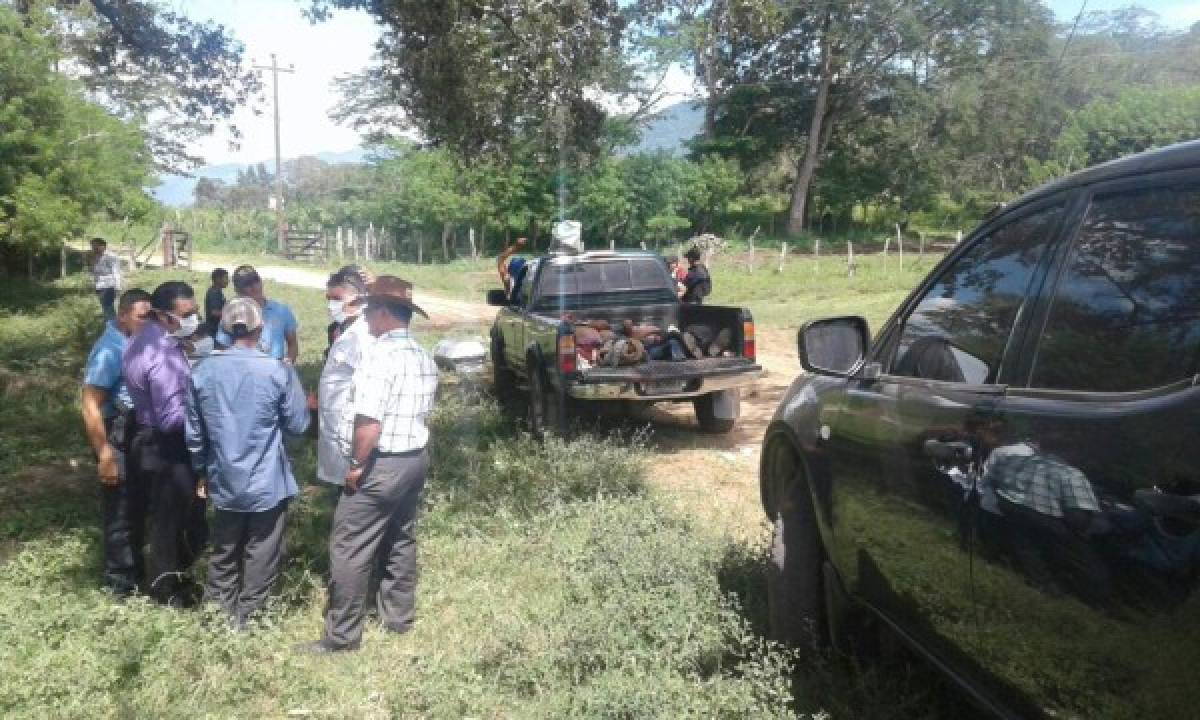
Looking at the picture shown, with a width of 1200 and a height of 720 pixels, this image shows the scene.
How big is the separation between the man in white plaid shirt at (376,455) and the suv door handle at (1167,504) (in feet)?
10.7

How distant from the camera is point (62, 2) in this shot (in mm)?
12664

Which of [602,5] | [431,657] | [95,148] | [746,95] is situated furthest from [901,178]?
[431,657]

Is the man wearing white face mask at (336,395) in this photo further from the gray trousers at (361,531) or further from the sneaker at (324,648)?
the sneaker at (324,648)

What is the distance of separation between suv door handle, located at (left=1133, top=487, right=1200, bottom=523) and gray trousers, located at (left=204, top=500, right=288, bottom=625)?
384 centimetres

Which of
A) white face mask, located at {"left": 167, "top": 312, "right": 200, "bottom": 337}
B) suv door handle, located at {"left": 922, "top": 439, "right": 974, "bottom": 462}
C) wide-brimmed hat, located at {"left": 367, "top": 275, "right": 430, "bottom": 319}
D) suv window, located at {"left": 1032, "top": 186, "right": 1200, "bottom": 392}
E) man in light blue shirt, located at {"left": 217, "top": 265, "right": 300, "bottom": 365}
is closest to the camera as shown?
suv window, located at {"left": 1032, "top": 186, "right": 1200, "bottom": 392}

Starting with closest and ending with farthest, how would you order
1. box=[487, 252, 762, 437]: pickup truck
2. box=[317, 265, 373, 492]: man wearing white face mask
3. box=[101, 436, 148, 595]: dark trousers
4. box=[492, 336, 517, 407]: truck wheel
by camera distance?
1. box=[317, 265, 373, 492]: man wearing white face mask
2. box=[101, 436, 148, 595]: dark trousers
3. box=[487, 252, 762, 437]: pickup truck
4. box=[492, 336, 517, 407]: truck wheel

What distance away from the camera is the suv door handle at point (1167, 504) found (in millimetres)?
1500

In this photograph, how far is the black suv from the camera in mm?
1625

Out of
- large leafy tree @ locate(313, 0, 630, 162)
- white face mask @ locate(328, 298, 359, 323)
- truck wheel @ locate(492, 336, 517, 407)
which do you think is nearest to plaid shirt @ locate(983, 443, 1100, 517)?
white face mask @ locate(328, 298, 359, 323)

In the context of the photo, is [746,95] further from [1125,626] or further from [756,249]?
[1125,626]

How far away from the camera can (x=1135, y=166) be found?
78.8 inches

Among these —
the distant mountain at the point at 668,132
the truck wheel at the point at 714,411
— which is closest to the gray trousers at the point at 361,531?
the truck wheel at the point at 714,411

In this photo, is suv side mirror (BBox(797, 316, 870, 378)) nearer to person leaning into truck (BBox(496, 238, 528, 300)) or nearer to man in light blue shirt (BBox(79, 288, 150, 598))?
man in light blue shirt (BBox(79, 288, 150, 598))

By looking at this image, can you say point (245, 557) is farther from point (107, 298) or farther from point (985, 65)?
point (985, 65)
